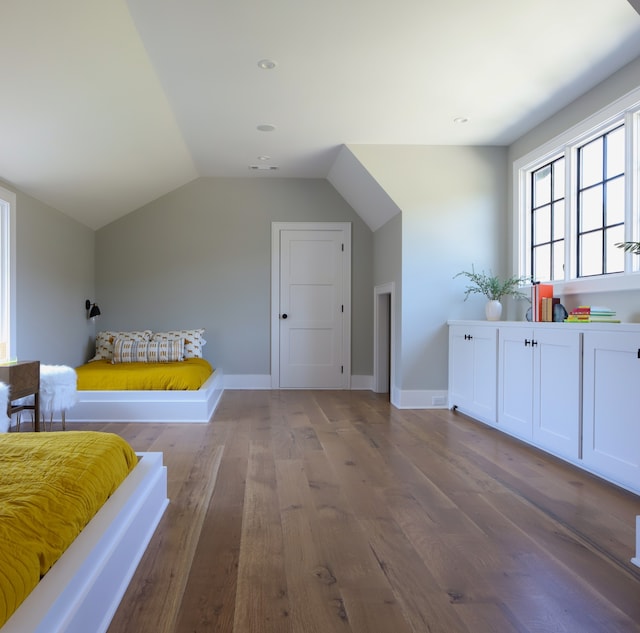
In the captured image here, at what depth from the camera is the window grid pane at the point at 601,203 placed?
136 inches

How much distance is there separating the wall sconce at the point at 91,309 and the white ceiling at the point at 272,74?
1.26 metres

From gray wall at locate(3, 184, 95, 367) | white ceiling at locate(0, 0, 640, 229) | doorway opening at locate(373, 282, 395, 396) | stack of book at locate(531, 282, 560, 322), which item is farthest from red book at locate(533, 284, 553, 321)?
gray wall at locate(3, 184, 95, 367)

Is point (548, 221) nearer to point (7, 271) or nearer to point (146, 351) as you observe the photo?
point (146, 351)

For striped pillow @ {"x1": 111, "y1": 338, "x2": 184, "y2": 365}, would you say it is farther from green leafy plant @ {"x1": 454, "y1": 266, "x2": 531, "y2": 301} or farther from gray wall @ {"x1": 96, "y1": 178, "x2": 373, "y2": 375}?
green leafy plant @ {"x1": 454, "y1": 266, "x2": 531, "y2": 301}

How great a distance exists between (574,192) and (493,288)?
41.9 inches

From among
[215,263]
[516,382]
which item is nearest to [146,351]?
[215,263]

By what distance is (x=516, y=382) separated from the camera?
3.69 meters

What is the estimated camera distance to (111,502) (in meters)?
1.75

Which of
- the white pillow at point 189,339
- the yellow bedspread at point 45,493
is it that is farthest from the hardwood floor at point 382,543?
the white pillow at point 189,339

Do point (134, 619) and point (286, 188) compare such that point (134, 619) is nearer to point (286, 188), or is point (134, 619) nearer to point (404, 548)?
point (404, 548)

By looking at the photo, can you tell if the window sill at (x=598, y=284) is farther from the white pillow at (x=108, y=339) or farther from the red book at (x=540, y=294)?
the white pillow at (x=108, y=339)

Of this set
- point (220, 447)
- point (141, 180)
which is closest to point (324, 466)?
point (220, 447)

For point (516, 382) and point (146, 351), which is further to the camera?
point (146, 351)

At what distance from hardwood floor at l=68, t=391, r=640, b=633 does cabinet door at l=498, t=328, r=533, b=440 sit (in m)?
0.19
